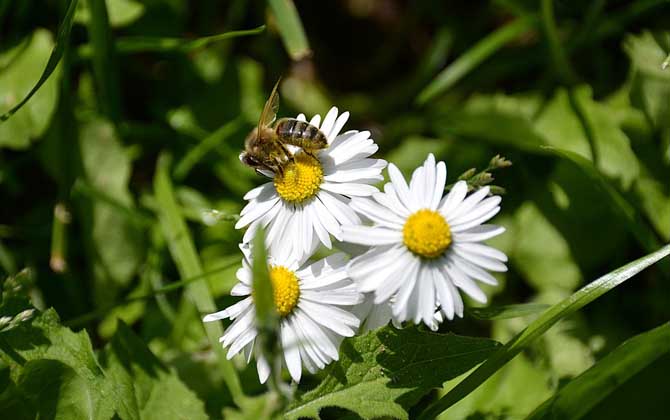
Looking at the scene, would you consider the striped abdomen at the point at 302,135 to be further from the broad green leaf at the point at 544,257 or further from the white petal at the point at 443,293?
the broad green leaf at the point at 544,257

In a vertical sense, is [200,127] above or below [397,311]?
below

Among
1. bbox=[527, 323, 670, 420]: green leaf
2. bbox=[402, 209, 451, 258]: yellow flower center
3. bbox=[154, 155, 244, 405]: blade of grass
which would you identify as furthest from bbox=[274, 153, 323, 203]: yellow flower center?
bbox=[527, 323, 670, 420]: green leaf

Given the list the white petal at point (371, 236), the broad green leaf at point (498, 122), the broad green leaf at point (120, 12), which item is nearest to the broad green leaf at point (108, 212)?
the broad green leaf at point (120, 12)

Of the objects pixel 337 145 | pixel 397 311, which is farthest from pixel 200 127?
pixel 397 311

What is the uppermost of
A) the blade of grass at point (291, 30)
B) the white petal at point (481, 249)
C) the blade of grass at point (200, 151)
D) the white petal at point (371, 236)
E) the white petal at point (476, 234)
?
the blade of grass at point (291, 30)

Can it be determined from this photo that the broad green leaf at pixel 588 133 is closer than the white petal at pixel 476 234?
No

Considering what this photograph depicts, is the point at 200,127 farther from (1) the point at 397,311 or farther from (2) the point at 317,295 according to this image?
(1) the point at 397,311
